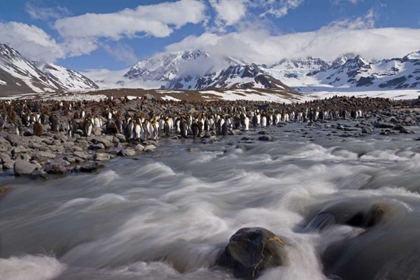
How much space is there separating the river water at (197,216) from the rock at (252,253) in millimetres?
119

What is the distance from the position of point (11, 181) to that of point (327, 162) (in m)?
8.95

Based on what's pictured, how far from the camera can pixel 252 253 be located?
464cm

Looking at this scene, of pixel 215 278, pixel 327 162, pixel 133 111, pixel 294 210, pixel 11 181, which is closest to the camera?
pixel 215 278

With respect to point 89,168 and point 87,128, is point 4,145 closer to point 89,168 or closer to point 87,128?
point 87,128

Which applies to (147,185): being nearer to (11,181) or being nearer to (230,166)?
(230,166)

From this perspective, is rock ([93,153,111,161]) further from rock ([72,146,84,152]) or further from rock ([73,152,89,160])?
rock ([72,146,84,152])

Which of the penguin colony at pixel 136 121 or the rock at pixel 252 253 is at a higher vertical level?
the penguin colony at pixel 136 121

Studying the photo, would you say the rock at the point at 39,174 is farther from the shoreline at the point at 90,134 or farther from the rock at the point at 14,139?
the rock at the point at 14,139

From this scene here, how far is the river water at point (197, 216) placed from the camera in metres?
4.91

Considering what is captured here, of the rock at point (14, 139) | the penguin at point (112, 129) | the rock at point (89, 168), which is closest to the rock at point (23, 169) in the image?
the rock at point (89, 168)

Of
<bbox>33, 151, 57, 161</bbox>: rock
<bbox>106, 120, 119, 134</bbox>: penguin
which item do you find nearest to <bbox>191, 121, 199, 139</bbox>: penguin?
<bbox>106, 120, 119, 134</bbox>: penguin

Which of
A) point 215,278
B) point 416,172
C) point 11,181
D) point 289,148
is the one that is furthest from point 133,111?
point 215,278

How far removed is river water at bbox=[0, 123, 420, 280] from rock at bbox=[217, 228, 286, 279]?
0.39 feet

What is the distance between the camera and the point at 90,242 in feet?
19.5
